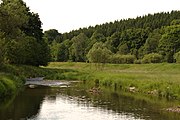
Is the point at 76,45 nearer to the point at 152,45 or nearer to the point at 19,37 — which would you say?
the point at 152,45

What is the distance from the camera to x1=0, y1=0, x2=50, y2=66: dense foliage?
5734 centimetres

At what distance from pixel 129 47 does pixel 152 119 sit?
14532 centimetres

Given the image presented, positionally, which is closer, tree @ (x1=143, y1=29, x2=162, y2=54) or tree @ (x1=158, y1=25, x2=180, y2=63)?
tree @ (x1=158, y1=25, x2=180, y2=63)

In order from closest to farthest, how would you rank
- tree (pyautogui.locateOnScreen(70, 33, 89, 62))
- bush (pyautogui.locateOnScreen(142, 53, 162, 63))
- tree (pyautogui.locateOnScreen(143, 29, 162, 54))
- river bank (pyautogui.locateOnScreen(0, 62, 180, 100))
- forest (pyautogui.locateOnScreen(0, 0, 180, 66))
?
river bank (pyautogui.locateOnScreen(0, 62, 180, 100)) → forest (pyautogui.locateOnScreen(0, 0, 180, 66)) → bush (pyautogui.locateOnScreen(142, 53, 162, 63)) → tree (pyautogui.locateOnScreen(143, 29, 162, 54)) → tree (pyautogui.locateOnScreen(70, 33, 89, 62))

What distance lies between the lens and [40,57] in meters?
95.6

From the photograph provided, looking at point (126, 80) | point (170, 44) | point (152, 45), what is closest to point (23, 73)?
point (126, 80)

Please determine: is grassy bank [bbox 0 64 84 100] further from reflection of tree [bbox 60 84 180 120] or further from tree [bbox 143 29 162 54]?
tree [bbox 143 29 162 54]

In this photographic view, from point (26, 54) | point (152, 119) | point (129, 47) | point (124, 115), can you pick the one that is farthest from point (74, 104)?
point (129, 47)

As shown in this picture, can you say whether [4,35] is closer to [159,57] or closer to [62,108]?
[62,108]

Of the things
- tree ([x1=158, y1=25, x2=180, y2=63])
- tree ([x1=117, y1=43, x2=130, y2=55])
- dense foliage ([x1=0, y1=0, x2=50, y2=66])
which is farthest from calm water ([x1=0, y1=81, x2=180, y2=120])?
tree ([x1=117, y1=43, x2=130, y2=55])

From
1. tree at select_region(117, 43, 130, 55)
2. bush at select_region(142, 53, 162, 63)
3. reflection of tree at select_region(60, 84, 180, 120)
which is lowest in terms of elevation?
reflection of tree at select_region(60, 84, 180, 120)

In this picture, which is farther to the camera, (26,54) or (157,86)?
(26,54)

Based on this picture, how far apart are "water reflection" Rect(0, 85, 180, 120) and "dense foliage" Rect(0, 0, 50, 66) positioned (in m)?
11.5

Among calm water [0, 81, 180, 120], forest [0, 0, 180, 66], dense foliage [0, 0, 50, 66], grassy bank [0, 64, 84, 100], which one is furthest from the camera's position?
forest [0, 0, 180, 66]
